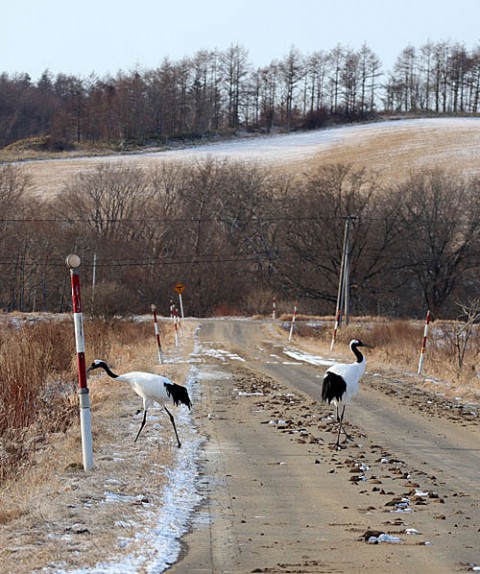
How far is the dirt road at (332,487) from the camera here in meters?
6.74

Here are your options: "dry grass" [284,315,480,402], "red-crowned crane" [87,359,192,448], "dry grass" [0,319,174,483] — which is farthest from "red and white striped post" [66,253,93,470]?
"dry grass" [284,315,480,402]

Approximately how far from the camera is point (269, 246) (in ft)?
258

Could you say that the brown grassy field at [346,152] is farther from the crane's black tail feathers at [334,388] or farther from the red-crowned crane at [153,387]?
the red-crowned crane at [153,387]

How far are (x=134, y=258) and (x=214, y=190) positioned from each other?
11549 millimetres

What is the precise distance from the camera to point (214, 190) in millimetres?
82625

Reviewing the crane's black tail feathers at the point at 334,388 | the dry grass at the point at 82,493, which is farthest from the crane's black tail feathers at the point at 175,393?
the crane's black tail feathers at the point at 334,388

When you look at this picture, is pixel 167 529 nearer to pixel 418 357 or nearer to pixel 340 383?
pixel 340 383

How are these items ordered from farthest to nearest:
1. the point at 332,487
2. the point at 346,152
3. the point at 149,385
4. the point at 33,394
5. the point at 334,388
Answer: the point at 346,152, the point at 33,394, the point at 334,388, the point at 149,385, the point at 332,487

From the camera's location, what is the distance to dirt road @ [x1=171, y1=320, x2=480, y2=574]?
6.74 m

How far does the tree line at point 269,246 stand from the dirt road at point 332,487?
52.4 meters

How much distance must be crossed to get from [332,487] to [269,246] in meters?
69.5

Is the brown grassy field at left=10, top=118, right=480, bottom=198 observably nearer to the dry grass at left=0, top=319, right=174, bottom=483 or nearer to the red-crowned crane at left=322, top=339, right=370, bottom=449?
the dry grass at left=0, top=319, right=174, bottom=483

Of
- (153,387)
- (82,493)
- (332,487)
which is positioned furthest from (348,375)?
(82,493)

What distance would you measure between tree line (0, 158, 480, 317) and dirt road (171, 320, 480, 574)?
172 feet
